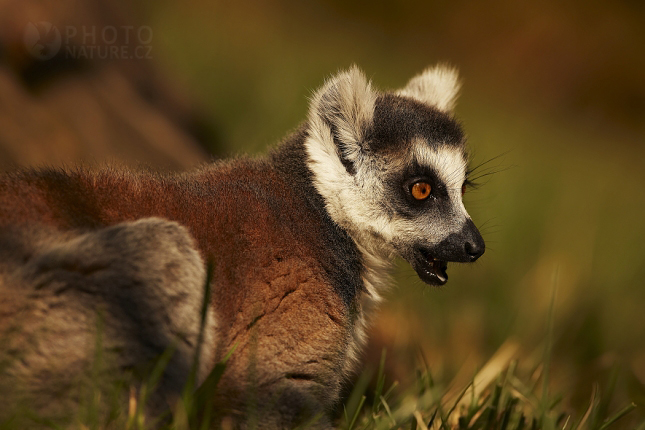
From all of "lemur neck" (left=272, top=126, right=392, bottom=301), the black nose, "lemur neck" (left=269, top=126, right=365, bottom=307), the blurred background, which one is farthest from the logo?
the black nose

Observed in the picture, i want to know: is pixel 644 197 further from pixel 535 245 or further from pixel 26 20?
pixel 26 20

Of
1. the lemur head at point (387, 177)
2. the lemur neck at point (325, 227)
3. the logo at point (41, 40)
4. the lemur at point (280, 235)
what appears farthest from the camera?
the logo at point (41, 40)

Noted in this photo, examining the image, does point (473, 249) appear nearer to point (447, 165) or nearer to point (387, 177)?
point (447, 165)

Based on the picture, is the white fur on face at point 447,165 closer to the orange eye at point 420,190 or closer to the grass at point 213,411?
the orange eye at point 420,190

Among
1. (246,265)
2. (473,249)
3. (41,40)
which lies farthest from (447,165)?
(41,40)

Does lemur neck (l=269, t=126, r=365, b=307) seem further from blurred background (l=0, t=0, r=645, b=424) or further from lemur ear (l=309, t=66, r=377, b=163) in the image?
blurred background (l=0, t=0, r=645, b=424)

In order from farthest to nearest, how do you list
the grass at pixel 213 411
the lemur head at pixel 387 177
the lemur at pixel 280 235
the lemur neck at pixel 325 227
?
the lemur head at pixel 387 177
the lemur neck at pixel 325 227
the lemur at pixel 280 235
the grass at pixel 213 411

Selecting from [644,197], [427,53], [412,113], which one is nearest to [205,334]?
[412,113]

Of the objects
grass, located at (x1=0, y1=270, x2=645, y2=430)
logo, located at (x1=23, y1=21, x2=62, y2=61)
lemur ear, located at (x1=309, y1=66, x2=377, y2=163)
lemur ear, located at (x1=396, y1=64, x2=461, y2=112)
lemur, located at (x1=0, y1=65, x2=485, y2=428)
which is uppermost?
logo, located at (x1=23, y1=21, x2=62, y2=61)

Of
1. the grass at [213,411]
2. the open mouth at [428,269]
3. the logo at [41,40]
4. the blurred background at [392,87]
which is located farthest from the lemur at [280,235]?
the logo at [41,40]

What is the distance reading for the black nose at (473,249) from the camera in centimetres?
366

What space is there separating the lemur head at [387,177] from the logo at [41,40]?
3893mm

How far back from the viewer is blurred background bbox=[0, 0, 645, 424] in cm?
582

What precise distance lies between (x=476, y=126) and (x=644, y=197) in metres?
3.95
